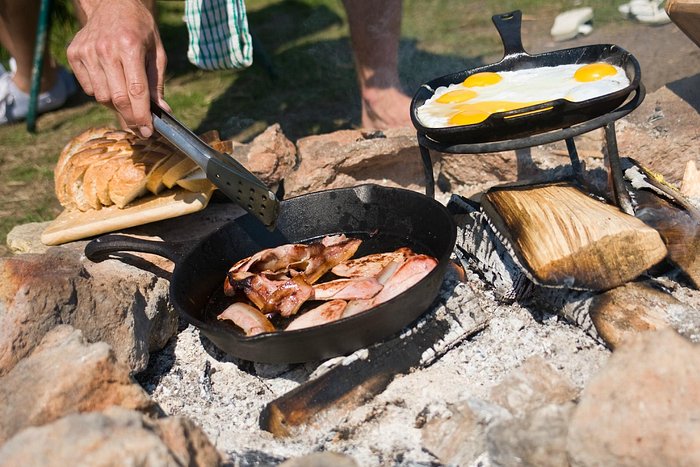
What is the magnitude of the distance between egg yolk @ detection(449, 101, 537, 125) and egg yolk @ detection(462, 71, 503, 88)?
0.27m

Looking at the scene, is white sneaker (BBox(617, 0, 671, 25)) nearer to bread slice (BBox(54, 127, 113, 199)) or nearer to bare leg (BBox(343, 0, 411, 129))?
bare leg (BBox(343, 0, 411, 129))

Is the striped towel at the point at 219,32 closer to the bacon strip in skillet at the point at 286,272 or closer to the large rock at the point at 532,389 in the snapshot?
the bacon strip in skillet at the point at 286,272

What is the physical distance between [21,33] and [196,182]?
3.57 metres

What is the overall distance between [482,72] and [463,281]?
0.93 m

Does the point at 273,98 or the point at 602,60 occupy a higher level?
the point at 602,60

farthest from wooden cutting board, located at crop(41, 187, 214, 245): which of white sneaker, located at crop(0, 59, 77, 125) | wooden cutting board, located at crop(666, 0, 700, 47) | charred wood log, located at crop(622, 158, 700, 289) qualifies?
white sneaker, located at crop(0, 59, 77, 125)

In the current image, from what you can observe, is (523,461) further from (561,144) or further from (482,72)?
(561,144)

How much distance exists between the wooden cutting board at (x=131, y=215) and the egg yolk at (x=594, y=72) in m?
1.59

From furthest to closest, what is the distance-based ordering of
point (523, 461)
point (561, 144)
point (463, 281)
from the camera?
point (561, 144), point (463, 281), point (523, 461)

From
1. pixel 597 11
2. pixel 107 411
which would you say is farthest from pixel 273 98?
pixel 107 411

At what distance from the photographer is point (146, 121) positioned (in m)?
2.54

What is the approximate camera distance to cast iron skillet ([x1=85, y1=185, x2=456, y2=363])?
2209mm

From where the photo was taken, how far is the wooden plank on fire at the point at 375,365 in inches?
88.8

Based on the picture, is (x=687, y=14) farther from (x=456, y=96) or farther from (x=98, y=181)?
(x=98, y=181)
